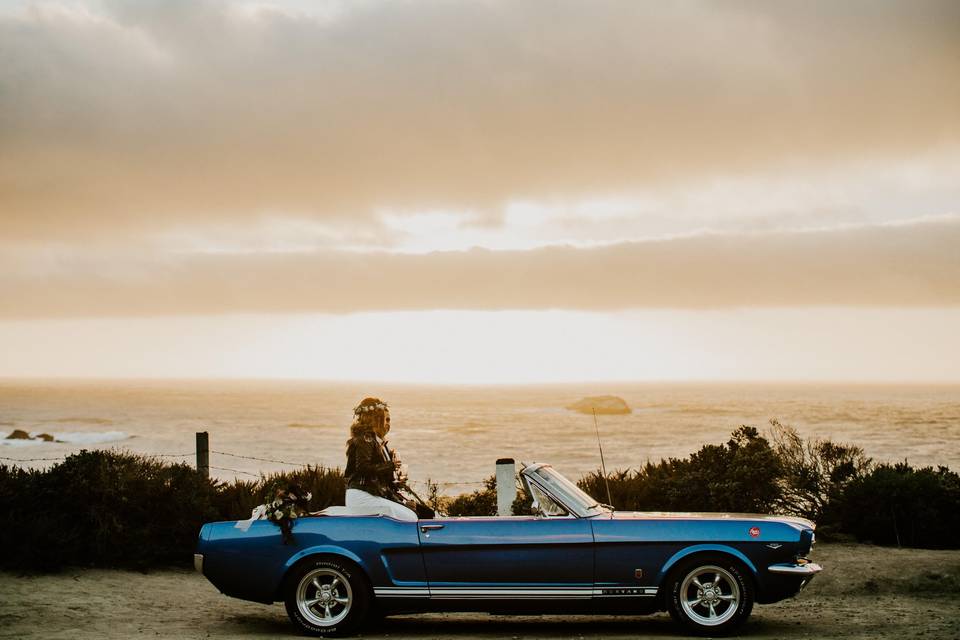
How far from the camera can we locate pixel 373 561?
8.74 meters

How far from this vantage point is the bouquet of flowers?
8.92 metres

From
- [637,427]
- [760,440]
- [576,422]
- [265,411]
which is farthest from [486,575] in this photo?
[265,411]

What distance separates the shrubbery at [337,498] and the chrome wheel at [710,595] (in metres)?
3.16

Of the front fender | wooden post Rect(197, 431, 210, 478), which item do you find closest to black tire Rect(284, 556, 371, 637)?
the front fender

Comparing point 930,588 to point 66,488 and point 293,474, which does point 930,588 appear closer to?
point 293,474

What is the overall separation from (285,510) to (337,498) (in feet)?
20.6

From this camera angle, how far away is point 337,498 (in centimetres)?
1513

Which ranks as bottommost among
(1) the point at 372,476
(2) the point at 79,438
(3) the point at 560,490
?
(2) the point at 79,438

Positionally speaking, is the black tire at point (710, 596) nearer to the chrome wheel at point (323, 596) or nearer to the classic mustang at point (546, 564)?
the classic mustang at point (546, 564)

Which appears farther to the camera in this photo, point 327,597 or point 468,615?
point 468,615

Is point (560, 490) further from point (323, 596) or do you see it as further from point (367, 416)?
point (323, 596)

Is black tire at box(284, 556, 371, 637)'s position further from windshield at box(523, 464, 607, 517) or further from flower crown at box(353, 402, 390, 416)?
windshield at box(523, 464, 607, 517)

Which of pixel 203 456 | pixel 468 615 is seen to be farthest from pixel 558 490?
pixel 203 456

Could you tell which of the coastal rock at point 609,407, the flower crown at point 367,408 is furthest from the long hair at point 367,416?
the coastal rock at point 609,407
